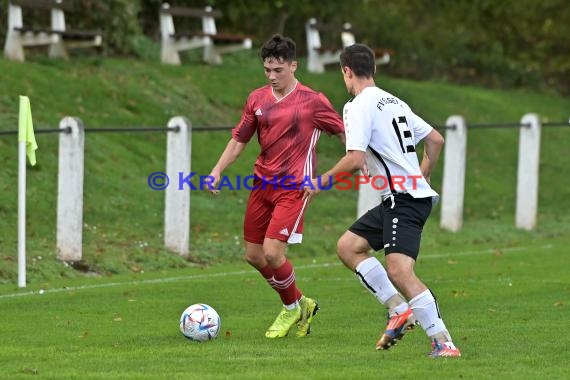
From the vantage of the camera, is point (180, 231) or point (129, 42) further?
point (129, 42)

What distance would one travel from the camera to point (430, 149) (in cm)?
986

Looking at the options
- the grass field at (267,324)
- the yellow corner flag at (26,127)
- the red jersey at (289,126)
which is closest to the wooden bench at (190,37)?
the grass field at (267,324)

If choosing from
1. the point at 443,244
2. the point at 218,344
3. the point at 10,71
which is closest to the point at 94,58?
the point at 10,71

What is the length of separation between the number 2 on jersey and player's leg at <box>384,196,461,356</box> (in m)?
0.33

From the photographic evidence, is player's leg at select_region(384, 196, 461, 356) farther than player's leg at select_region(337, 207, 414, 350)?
No

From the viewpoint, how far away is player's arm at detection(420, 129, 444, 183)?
32.0 ft

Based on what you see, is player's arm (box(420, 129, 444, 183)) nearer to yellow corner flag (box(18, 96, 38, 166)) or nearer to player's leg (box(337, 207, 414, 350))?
player's leg (box(337, 207, 414, 350))

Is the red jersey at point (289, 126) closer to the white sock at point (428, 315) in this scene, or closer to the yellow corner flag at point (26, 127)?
the white sock at point (428, 315)

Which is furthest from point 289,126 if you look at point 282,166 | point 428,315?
point 428,315

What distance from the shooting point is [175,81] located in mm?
26109

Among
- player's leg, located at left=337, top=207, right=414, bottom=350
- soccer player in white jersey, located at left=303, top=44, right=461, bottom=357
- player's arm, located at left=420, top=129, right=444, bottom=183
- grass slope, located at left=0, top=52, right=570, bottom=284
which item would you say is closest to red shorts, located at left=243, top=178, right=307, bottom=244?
player's leg, located at left=337, top=207, right=414, bottom=350

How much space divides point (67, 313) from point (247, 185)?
10378 mm

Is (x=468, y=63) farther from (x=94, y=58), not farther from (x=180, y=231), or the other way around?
(x=180, y=231)

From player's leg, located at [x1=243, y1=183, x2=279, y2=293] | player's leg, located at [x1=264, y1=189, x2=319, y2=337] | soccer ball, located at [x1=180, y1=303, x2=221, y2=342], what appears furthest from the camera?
player's leg, located at [x1=243, y1=183, x2=279, y2=293]
